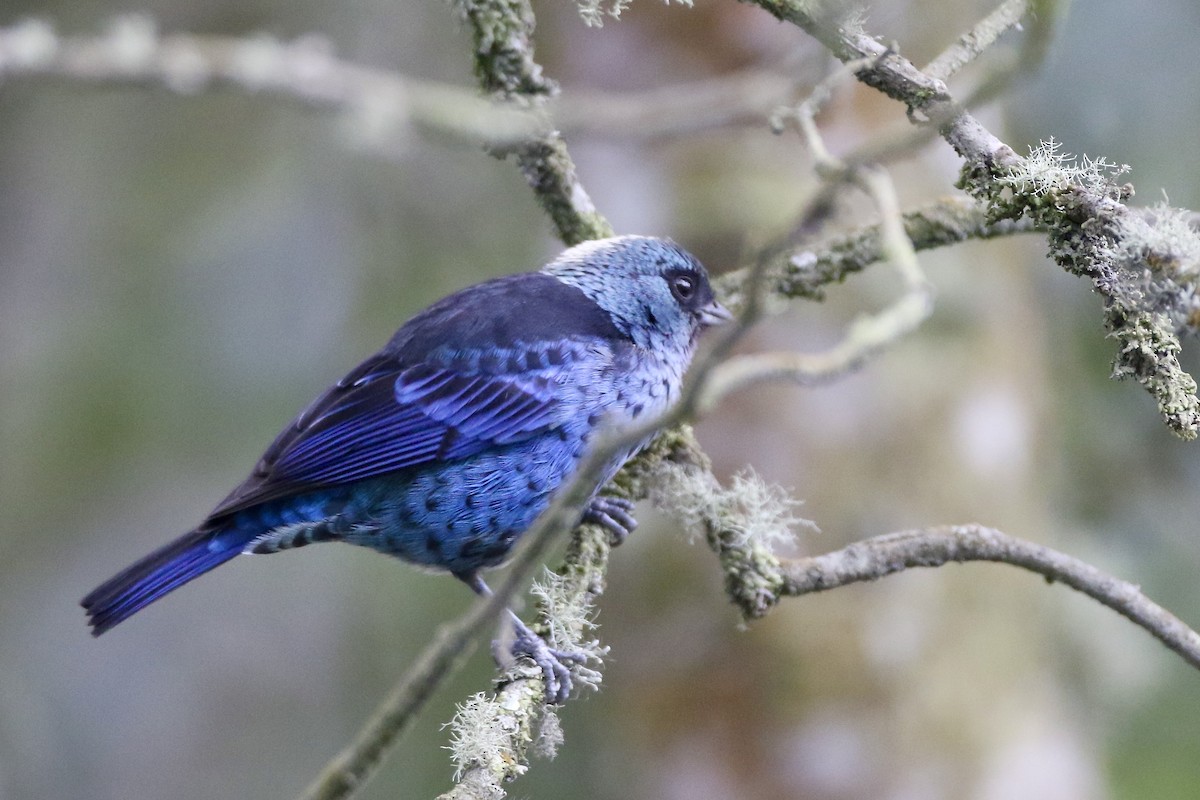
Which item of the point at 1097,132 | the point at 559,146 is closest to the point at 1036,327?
the point at 1097,132

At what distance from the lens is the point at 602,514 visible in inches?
133

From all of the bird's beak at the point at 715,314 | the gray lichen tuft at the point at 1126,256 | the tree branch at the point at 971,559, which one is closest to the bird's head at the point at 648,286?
the bird's beak at the point at 715,314

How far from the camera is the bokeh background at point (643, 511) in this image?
15.2 feet

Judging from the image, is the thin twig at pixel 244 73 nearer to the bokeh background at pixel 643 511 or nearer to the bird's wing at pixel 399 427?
the bokeh background at pixel 643 511

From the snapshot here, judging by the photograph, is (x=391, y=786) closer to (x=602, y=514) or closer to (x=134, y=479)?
(x=134, y=479)

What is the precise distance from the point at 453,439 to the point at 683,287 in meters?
0.88

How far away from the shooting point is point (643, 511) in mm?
4883

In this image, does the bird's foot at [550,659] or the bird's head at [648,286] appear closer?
the bird's foot at [550,659]

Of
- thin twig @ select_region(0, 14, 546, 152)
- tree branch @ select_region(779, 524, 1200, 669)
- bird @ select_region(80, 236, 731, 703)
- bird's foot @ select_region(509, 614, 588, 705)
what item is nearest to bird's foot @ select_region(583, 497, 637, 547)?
bird @ select_region(80, 236, 731, 703)

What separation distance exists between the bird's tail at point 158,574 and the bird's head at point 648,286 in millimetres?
1305

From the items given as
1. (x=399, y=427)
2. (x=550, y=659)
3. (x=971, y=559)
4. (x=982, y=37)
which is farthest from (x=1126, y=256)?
(x=399, y=427)

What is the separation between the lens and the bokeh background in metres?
4.63

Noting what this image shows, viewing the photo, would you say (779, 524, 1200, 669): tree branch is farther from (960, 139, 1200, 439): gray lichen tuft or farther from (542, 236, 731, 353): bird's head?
(542, 236, 731, 353): bird's head

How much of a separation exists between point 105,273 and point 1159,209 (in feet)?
20.4
